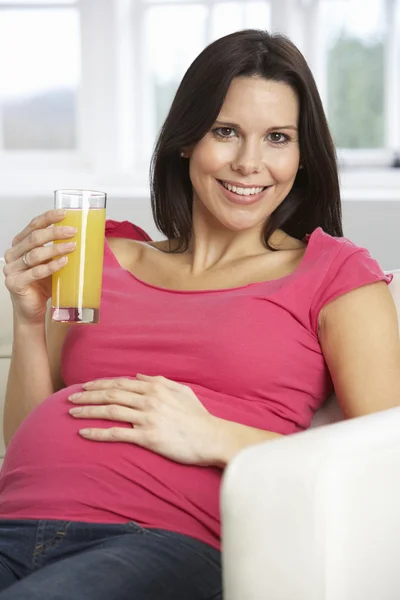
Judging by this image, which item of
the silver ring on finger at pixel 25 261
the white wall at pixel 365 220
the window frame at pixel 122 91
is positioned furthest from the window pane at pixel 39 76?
the silver ring on finger at pixel 25 261

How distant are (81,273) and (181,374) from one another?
0.77 feet

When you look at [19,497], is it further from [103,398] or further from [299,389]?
[299,389]

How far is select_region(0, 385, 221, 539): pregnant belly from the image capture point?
153 cm

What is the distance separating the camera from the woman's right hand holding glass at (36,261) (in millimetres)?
1659

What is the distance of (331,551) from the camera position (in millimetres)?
1128

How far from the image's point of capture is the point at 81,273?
1667 mm

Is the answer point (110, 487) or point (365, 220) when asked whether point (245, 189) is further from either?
point (365, 220)

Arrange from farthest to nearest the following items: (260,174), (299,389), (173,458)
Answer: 1. (260,174)
2. (299,389)
3. (173,458)

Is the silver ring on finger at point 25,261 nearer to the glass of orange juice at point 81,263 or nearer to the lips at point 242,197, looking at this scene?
the glass of orange juice at point 81,263

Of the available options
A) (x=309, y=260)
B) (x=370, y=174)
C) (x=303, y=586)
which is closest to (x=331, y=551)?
(x=303, y=586)

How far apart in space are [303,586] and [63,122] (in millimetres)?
3575

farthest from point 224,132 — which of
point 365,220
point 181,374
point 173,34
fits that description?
point 173,34

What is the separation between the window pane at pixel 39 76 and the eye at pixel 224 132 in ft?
8.61

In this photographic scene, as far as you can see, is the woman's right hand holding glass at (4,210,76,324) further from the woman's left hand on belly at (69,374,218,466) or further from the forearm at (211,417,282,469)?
the forearm at (211,417,282,469)
